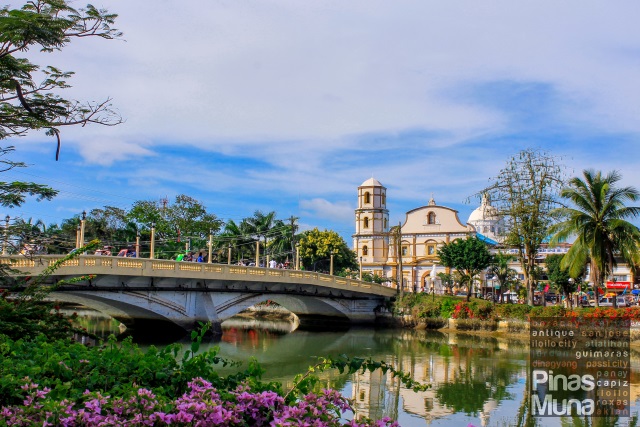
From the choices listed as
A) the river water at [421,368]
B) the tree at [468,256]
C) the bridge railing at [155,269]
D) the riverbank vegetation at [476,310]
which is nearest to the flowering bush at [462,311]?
the riverbank vegetation at [476,310]

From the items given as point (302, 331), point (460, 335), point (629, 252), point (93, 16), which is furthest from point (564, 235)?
point (93, 16)

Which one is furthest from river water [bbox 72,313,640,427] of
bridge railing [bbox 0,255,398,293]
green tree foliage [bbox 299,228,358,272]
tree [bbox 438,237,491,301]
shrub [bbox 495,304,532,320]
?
green tree foliage [bbox 299,228,358,272]

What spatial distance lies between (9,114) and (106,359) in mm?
7608

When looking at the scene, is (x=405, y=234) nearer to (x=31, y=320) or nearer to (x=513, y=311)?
(x=513, y=311)

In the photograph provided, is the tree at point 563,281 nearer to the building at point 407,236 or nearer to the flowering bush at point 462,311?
the flowering bush at point 462,311

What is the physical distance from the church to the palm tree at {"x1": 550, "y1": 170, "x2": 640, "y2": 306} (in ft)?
86.0

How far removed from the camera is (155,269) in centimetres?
2489

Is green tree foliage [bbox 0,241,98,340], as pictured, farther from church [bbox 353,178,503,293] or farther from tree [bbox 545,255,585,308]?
church [bbox 353,178,503,293]

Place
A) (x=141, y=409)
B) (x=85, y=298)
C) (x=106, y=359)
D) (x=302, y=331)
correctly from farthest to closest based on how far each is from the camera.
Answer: (x=302, y=331) < (x=85, y=298) < (x=106, y=359) < (x=141, y=409)

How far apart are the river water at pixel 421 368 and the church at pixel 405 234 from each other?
20371 millimetres

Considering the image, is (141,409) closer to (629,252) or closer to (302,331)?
(629,252)

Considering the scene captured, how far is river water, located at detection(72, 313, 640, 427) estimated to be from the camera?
13.8m

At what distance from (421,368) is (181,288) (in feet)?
35.6

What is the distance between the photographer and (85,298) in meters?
24.7
